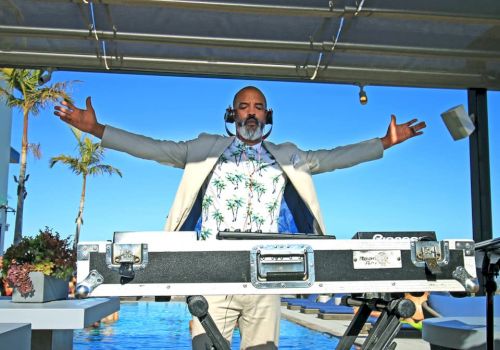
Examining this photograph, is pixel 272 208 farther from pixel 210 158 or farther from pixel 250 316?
pixel 250 316

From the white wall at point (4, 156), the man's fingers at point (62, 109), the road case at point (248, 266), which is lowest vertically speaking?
the road case at point (248, 266)

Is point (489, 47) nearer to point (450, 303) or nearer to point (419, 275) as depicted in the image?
point (450, 303)

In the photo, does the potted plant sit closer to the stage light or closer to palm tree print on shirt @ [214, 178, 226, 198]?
palm tree print on shirt @ [214, 178, 226, 198]

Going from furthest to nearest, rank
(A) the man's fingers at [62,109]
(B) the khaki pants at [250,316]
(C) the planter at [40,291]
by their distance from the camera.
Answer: (C) the planter at [40,291] → (B) the khaki pants at [250,316] → (A) the man's fingers at [62,109]

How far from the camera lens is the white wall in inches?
1026

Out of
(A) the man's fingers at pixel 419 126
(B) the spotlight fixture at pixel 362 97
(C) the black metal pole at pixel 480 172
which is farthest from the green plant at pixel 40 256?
(C) the black metal pole at pixel 480 172

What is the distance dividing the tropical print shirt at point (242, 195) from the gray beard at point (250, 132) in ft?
0.20

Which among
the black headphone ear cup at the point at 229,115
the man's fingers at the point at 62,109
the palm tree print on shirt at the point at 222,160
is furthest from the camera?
the black headphone ear cup at the point at 229,115

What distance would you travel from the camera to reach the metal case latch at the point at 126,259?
1881 mm

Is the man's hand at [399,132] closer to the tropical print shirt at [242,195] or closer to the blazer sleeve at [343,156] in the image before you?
the blazer sleeve at [343,156]

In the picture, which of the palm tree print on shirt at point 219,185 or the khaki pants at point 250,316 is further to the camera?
the palm tree print on shirt at point 219,185

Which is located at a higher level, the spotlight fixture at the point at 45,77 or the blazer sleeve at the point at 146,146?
the spotlight fixture at the point at 45,77

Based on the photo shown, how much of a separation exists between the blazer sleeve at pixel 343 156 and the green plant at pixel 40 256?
6.52ft

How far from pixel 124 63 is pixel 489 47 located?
7.62ft
